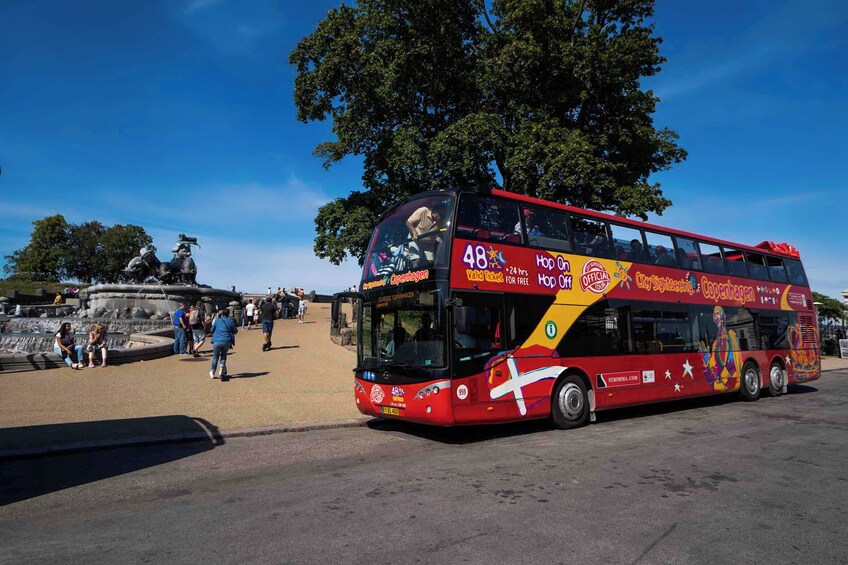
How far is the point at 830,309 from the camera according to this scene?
35.5m

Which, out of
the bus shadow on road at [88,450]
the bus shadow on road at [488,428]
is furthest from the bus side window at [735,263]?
the bus shadow on road at [88,450]

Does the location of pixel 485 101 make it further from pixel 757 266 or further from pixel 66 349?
pixel 66 349

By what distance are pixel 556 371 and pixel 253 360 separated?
36.6 ft

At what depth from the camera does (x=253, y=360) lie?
55.1 ft

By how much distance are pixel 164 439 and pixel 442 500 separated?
489 cm

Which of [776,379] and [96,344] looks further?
[776,379]

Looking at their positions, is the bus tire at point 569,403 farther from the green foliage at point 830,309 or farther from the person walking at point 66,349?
the green foliage at point 830,309

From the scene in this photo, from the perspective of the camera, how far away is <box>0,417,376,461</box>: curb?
6.72 m

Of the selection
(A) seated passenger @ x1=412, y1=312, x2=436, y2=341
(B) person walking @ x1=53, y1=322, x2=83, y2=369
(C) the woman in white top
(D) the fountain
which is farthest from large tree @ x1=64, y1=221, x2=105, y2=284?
(A) seated passenger @ x1=412, y1=312, x2=436, y2=341

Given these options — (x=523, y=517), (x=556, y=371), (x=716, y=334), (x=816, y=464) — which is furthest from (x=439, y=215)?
(x=716, y=334)

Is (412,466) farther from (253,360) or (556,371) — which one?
(253,360)

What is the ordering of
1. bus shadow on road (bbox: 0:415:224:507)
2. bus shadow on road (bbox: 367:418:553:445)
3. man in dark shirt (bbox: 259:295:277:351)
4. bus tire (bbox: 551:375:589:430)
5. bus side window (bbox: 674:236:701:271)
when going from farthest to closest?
1. man in dark shirt (bbox: 259:295:277:351)
2. bus side window (bbox: 674:236:701:271)
3. bus tire (bbox: 551:375:589:430)
4. bus shadow on road (bbox: 367:418:553:445)
5. bus shadow on road (bbox: 0:415:224:507)

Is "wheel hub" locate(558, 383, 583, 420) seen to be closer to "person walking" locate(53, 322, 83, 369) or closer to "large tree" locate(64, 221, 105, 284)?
"person walking" locate(53, 322, 83, 369)

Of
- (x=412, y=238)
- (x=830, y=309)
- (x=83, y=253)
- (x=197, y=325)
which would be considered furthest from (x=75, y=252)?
(x=830, y=309)
